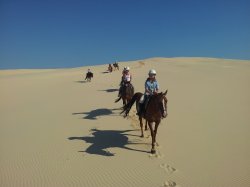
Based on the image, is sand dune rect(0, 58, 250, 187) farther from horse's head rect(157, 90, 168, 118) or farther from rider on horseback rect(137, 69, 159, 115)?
horse's head rect(157, 90, 168, 118)

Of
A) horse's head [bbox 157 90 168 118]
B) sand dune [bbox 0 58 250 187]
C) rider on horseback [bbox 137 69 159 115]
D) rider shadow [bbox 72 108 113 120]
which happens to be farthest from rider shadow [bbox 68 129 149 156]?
rider shadow [bbox 72 108 113 120]

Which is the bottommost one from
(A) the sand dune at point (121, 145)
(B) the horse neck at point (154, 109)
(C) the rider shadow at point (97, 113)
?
(A) the sand dune at point (121, 145)

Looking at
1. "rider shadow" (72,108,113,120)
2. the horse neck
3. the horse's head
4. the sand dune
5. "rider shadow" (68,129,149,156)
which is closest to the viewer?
the sand dune

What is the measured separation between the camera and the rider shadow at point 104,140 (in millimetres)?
10375

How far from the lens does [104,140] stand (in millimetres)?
11531

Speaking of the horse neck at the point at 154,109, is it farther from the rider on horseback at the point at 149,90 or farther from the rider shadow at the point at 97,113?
the rider shadow at the point at 97,113

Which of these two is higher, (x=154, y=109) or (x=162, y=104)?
(x=162, y=104)

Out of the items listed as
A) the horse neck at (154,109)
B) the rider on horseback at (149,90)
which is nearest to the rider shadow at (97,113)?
the rider on horseback at (149,90)

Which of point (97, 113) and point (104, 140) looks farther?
point (97, 113)

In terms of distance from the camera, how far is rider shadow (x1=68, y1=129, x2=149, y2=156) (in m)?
10.4

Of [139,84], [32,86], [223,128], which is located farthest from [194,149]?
[32,86]

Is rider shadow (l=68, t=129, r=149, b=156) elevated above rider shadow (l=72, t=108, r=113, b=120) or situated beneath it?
situated beneath

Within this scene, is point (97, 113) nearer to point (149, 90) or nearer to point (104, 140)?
point (104, 140)

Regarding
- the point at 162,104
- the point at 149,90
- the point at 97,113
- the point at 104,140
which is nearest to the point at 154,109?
the point at 162,104
